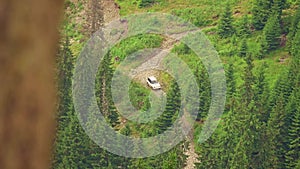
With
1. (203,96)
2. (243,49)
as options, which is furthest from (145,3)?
(203,96)

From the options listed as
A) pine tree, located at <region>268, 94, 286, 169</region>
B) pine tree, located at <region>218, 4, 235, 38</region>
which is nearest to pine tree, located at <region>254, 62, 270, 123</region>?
pine tree, located at <region>268, 94, 286, 169</region>

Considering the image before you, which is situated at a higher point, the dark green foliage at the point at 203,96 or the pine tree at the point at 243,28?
the pine tree at the point at 243,28

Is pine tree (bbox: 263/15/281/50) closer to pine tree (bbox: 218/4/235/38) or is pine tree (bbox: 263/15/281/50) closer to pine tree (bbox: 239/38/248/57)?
pine tree (bbox: 239/38/248/57)

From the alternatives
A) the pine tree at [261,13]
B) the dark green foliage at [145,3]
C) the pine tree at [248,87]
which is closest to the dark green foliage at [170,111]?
the pine tree at [248,87]

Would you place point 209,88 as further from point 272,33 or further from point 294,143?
point 272,33

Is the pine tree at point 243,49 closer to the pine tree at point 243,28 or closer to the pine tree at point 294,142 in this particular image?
the pine tree at point 243,28

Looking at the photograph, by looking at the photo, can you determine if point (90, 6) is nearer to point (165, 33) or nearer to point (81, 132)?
point (165, 33)
